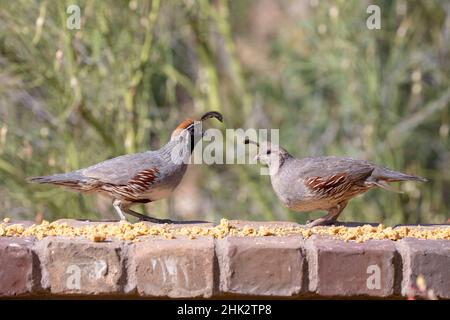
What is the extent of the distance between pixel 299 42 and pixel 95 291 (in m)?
6.04

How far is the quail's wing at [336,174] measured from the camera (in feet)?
11.7

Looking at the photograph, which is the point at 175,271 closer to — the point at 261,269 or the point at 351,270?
the point at 261,269

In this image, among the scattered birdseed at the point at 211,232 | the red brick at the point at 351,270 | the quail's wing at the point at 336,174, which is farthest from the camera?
the quail's wing at the point at 336,174

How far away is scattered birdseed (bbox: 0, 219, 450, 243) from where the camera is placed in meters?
2.68

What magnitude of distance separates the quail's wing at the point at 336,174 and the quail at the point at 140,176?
17.8 inches

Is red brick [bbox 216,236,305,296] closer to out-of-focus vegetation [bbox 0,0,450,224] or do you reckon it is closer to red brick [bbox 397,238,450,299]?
red brick [bbox 397,238,450,299]

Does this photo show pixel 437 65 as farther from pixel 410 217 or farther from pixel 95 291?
pixel 95 291

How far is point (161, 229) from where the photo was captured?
2.82 metres

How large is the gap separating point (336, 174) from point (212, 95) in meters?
2.75

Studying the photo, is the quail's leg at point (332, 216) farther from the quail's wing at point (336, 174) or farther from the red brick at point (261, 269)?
the red brick at point (261, 269)

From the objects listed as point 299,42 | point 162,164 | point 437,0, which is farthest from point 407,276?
point 299,42

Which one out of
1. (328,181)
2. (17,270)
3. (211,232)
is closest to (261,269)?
(211,232)

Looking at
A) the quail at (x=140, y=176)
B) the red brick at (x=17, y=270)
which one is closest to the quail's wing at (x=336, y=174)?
the quail at (x=140, y=176)

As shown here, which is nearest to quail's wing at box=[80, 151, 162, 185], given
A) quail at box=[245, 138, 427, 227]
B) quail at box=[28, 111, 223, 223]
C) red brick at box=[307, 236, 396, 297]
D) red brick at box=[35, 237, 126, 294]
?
quail at box=[28, 111, 223, 223]
